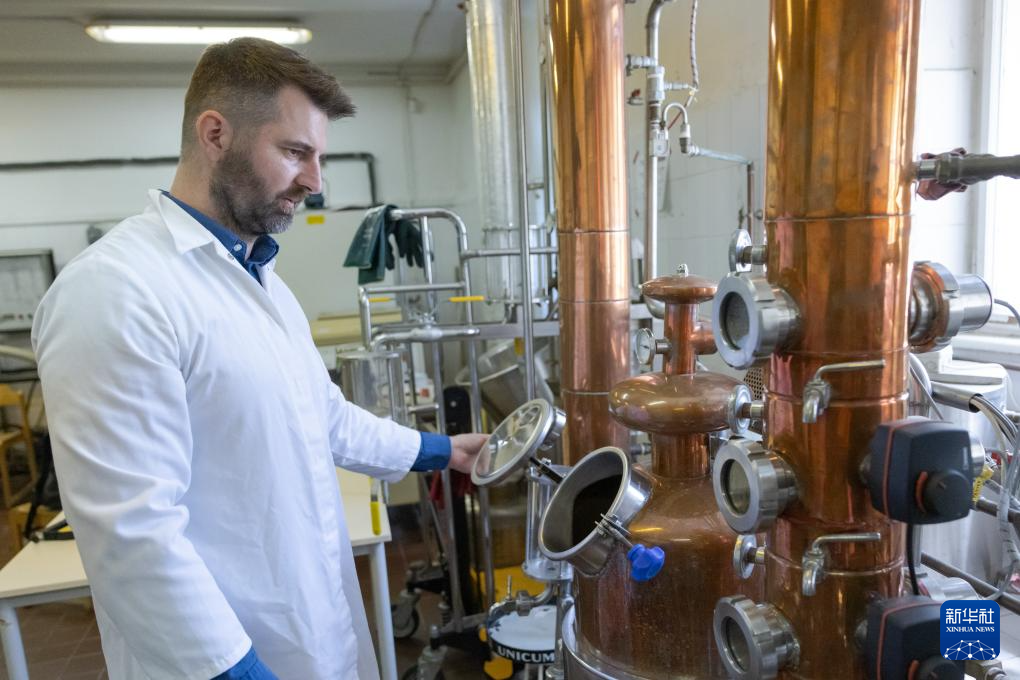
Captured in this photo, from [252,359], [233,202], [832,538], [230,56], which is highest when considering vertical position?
[230,56]

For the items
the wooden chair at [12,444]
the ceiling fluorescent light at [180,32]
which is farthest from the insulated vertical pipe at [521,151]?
the wooden chair at [12,444]

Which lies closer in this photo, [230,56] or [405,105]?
→ [230,56]

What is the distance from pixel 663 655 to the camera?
90 centimetres

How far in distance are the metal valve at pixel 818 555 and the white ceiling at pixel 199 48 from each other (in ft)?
12.1

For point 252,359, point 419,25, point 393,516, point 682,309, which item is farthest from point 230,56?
point 419,25

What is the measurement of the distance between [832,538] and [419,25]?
4103 millimetres

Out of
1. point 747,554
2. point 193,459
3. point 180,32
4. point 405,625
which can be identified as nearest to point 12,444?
point 180,32

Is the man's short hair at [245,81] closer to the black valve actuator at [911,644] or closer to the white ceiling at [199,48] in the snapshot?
the black valve actuator at [911,644]

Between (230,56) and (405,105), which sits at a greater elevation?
(405,105)

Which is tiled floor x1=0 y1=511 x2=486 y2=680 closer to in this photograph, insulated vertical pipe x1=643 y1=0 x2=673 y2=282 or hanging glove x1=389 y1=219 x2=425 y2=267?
hanging glove x1=389 y1=219 x2=425 y2=267

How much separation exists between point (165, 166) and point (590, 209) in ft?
15.2

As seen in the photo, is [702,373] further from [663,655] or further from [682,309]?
[663,655]

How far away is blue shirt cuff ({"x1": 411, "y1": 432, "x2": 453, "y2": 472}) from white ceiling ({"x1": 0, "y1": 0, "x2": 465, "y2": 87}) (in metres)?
3.03

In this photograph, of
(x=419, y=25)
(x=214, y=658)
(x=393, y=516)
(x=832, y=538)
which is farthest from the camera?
(x=419, y=25)
